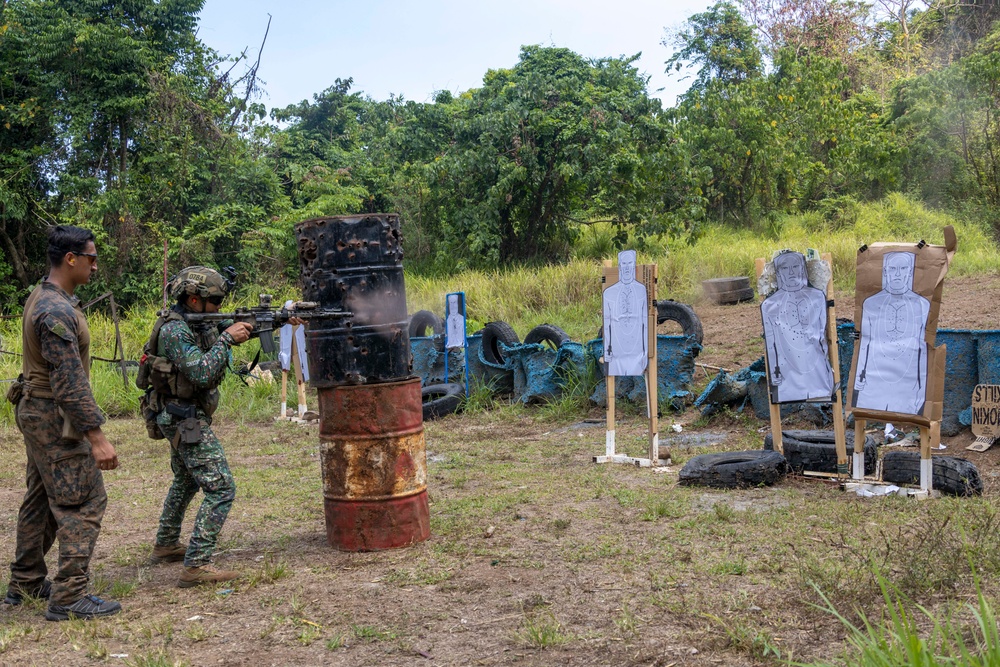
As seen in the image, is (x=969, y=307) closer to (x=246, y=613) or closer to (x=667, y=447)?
(x=667, y=447)

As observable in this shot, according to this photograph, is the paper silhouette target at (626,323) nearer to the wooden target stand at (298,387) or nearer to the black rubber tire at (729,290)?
the wooden target stand at (298,387)

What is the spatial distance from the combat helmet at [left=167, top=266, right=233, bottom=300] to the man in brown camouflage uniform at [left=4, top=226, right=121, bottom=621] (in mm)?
659

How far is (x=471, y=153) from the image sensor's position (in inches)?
785

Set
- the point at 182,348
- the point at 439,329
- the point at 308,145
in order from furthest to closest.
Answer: the point at 308,145, the point at 439,329, the point at 182,348

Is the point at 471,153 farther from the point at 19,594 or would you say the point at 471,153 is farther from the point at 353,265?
the point at 19,594

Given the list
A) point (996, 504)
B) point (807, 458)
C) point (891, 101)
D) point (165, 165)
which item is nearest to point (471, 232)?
point (165, 165)

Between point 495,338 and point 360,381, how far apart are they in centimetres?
787

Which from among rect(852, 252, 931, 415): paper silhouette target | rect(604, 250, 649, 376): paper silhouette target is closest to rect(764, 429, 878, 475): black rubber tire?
rect(852, 252, 931, 415): paper silhouette target

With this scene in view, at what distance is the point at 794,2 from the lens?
1182 inches

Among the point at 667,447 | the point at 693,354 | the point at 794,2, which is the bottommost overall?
the point at 667,447

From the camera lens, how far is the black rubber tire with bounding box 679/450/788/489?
24.5 ft

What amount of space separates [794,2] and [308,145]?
16019 millimetres

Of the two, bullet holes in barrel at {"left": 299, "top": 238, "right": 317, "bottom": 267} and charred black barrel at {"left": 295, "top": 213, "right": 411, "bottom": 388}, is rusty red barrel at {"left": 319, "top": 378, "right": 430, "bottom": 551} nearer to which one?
charred black barrel at {"left": 295, "top": 213, "right": 411, "bottom": 388}

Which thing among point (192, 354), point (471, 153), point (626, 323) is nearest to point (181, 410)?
point (192, 354)
